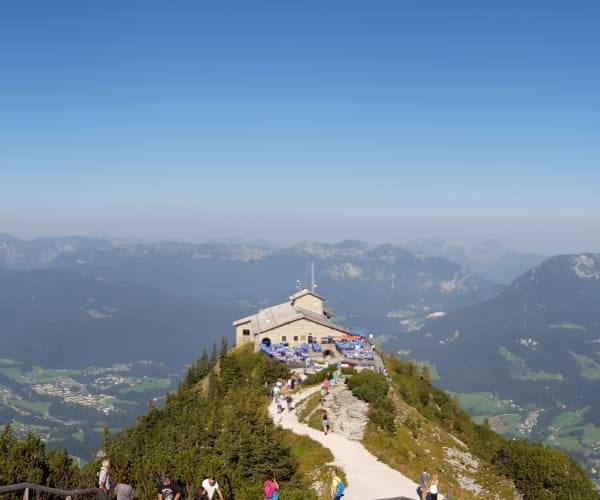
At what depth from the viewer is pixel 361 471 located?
33.6 metres

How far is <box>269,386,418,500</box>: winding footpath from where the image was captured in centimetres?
3011

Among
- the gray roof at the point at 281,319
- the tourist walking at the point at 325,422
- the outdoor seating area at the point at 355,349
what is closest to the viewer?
the tourist walking at the point at 325,422

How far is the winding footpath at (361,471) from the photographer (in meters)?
30.1

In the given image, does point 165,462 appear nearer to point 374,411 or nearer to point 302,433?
point 302,433

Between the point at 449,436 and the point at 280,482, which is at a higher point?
the point at 280,482

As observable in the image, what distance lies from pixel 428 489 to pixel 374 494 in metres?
3.57

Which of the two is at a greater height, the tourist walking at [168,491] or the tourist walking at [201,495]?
the tourist walking at [168,491]

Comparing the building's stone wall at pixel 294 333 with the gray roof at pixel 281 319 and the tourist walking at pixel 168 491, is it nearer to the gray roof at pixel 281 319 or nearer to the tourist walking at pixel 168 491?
the gray roof at pixel 281 319

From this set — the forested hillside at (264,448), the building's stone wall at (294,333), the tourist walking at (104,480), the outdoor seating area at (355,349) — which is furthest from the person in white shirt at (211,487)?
the building's stone wall at (294,333)

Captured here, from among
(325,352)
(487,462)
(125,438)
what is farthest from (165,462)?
(325,352)

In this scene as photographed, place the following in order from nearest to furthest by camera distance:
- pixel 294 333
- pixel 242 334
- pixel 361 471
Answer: pixel 361 471 → pixel 294 333 → pixel 242 334

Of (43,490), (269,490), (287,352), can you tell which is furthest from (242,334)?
(43,490)

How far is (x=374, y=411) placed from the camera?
42.4 metres

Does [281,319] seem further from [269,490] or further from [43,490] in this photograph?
[43,490]
